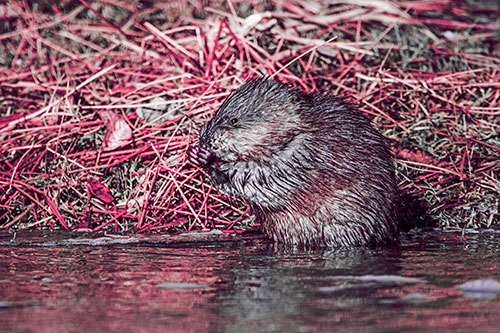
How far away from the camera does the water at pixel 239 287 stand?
2354 mm

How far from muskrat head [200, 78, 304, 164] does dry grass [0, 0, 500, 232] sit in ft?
2.25

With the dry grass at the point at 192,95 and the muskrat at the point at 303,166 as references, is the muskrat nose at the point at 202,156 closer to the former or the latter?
the muskrat at the point at 303,166

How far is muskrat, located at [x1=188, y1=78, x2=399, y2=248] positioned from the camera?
4070 millimetres

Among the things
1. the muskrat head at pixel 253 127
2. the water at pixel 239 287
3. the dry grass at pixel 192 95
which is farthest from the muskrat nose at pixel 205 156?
the dry grass at pixel 192 95

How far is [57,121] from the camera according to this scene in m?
5.85

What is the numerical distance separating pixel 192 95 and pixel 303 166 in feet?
6.45

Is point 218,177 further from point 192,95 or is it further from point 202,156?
point 192,95

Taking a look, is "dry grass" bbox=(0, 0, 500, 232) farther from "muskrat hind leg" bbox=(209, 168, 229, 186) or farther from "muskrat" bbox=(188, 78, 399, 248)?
"muskrat" bbox=(188, 78, 399, 248)

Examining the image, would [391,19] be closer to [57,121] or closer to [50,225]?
[57,121]

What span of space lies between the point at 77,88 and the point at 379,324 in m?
4.22

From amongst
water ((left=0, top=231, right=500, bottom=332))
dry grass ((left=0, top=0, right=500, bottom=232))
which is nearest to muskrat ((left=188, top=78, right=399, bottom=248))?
water ((left=0, top=231, right=500, bottom=332))

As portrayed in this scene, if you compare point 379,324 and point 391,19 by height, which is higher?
point 391,19

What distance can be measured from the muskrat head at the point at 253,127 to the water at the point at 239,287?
1.59ft

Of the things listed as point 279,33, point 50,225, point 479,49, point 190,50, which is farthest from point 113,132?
point 479,49
